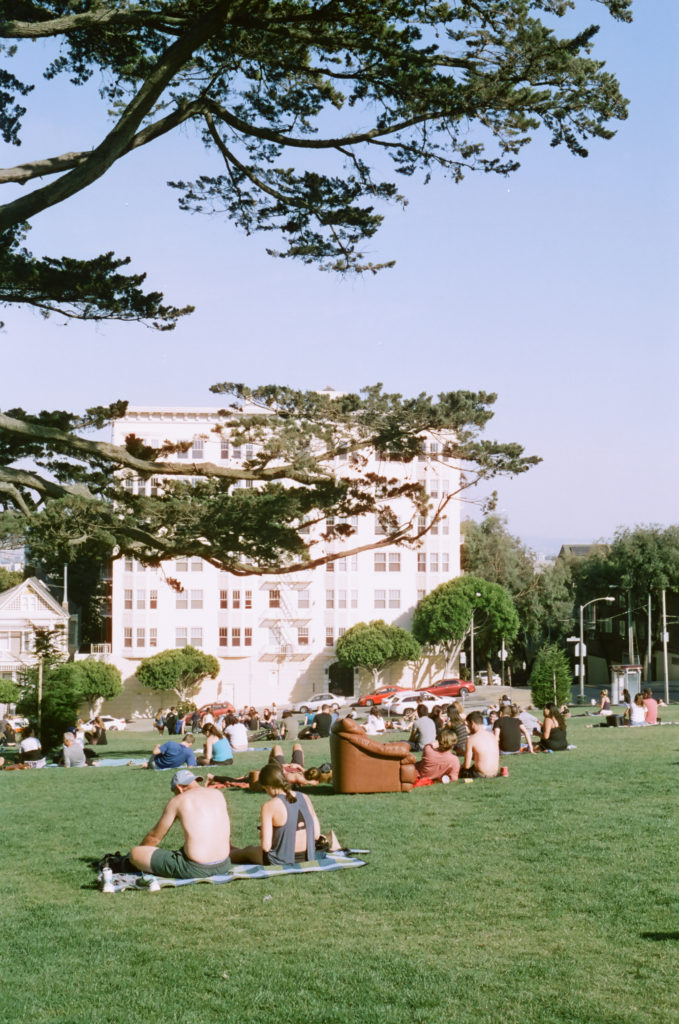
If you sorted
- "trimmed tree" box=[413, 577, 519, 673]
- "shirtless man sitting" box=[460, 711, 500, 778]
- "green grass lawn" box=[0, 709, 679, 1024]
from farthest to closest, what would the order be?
A: "trimmed tree" box=[413, 577, 519, 673]
"shirtless man sitting" box=[460, 711, 500, 778]
"green grass lawn" box=[0, 709, 679, 1024]

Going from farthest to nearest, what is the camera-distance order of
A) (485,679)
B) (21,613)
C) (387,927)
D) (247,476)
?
1. (485,679)
2. (21,613)
3. (247,476)
4. (387,927)

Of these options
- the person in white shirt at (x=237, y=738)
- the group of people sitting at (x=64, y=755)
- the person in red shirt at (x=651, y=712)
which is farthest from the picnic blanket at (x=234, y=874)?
the person in red shirt at (x=651, y=712)

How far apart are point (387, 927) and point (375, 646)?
63270mm

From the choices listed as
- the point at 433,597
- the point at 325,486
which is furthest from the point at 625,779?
the point at 433,597

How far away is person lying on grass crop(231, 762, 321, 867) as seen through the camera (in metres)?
9.61

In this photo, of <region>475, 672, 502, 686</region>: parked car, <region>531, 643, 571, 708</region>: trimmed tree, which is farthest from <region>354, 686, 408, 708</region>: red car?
<region>531, 643, 571, 708</region>: trimmed tree

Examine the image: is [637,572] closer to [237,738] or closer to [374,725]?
[374,725]

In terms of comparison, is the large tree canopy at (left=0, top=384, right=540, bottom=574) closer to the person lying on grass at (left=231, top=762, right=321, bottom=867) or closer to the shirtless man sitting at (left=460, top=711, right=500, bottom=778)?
the shirtless man sitting at (left=460, top=711, right=500, bottom=778)

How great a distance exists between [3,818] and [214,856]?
207 inches

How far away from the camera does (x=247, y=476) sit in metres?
17.8

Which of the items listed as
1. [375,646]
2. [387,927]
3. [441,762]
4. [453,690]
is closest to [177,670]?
[375,646]

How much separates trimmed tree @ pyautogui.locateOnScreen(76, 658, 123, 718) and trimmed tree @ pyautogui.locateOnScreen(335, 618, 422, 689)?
549 inches

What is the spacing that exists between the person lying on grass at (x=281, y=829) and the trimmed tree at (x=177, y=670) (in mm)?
60359

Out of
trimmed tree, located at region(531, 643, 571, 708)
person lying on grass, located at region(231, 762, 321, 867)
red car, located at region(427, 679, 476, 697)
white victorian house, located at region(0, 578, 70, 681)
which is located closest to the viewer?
person lying on grass, located at region(231, 762, 321, 867)
